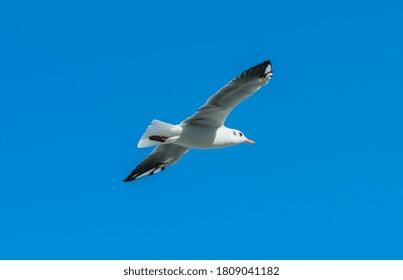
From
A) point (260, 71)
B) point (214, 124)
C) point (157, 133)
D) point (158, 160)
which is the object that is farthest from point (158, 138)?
point (260, 71)

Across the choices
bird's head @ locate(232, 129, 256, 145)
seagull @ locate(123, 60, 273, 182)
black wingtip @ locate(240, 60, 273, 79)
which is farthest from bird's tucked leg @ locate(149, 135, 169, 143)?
black wingtip @ locate(240, 60, 273, 79)

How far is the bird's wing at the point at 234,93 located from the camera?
967 cm

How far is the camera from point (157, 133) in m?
9.84

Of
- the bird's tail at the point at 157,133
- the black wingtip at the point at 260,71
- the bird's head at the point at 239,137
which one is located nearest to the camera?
the black wingtip at the point at 260,71

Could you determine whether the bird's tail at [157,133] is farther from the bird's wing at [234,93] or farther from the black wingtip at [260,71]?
the black wingtip at [260,71]

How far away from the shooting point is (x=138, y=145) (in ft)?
33.3

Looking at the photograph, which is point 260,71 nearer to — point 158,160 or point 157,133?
point 157,133

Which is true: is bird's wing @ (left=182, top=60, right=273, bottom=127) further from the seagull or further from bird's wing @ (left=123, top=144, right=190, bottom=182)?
bird's wing @ (left=123, top=144, right=190, bottom=182)

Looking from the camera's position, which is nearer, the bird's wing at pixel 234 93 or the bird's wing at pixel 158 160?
the bird's wing at pixel 234 93

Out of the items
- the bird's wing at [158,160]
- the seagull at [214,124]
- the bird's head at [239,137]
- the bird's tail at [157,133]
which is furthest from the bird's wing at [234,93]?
the bird's wing at [158,160]

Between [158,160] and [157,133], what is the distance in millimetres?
1551

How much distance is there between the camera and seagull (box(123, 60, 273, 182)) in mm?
9719

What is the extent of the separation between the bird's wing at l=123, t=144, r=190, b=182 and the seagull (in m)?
0.29
